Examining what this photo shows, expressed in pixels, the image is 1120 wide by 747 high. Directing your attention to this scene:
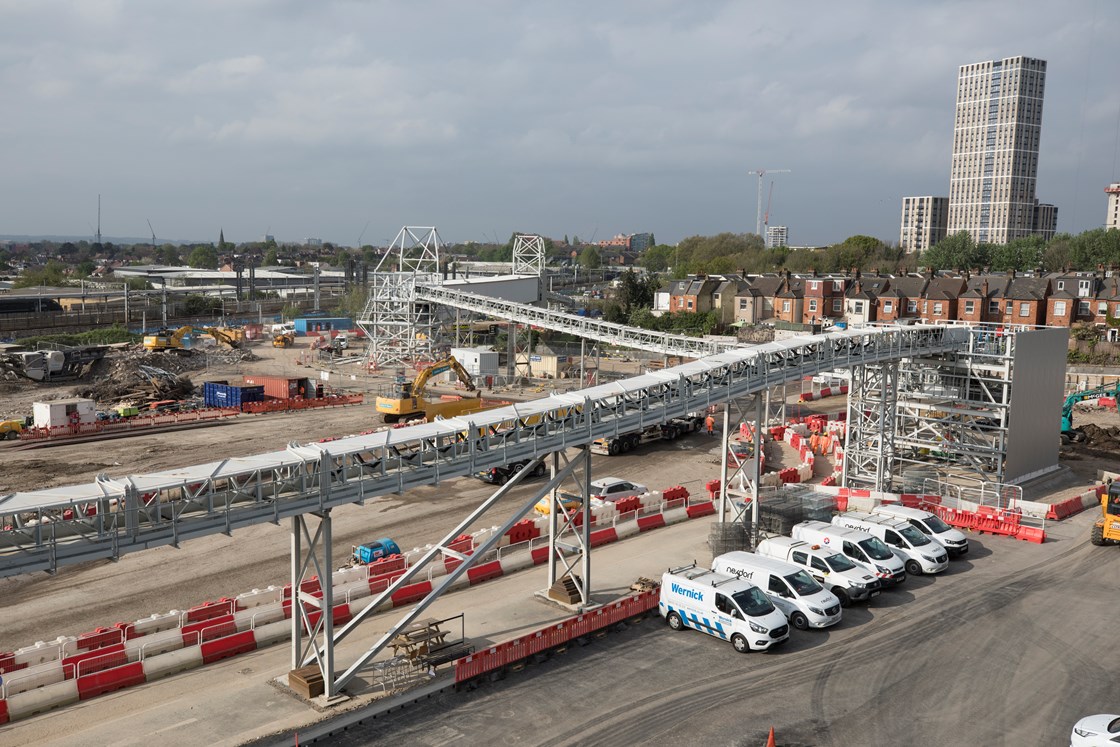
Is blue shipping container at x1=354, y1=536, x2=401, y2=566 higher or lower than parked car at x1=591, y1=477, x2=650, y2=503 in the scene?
lower

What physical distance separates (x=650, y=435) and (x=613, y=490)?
12.8 m

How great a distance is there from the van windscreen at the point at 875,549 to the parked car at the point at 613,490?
9.72 m

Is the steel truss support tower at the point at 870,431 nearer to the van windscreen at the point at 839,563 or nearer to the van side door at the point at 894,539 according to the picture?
the van side door at the point at 894,539

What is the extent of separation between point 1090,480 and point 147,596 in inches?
1496

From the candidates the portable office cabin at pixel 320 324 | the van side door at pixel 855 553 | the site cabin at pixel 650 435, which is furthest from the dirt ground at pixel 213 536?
the portable office cabin at pixel 320 324

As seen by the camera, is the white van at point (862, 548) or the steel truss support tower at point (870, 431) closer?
the white van at point (862, 548)

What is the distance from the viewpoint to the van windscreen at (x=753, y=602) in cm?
2054

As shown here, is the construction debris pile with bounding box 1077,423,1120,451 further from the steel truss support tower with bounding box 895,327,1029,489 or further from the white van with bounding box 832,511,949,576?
the white van with bounding box 832,511,949,576

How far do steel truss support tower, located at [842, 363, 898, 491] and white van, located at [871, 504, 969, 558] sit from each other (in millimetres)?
5877

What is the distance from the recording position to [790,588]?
72.7 feet

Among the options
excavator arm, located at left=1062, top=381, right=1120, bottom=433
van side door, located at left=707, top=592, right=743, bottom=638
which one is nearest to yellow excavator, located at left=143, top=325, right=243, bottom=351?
van side door, located at left=707, top=592, right=743, bottom=638

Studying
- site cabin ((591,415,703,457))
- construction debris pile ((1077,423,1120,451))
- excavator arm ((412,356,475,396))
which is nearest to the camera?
site cabin ((591,415,703,457))

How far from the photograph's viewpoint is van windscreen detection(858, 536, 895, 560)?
25.0m

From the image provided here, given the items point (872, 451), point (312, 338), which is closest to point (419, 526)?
point (872, 451)
